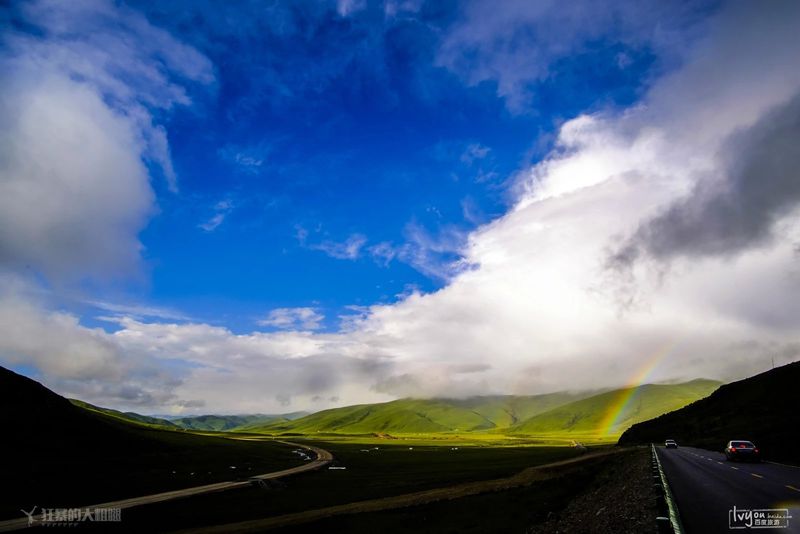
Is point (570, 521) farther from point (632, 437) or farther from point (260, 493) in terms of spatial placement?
point (632, 437)

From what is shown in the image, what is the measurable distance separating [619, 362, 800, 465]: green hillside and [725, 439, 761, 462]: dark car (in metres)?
56.6

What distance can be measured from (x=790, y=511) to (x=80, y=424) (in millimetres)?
124449

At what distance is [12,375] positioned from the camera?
105 metres

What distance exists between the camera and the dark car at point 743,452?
4738 cm
